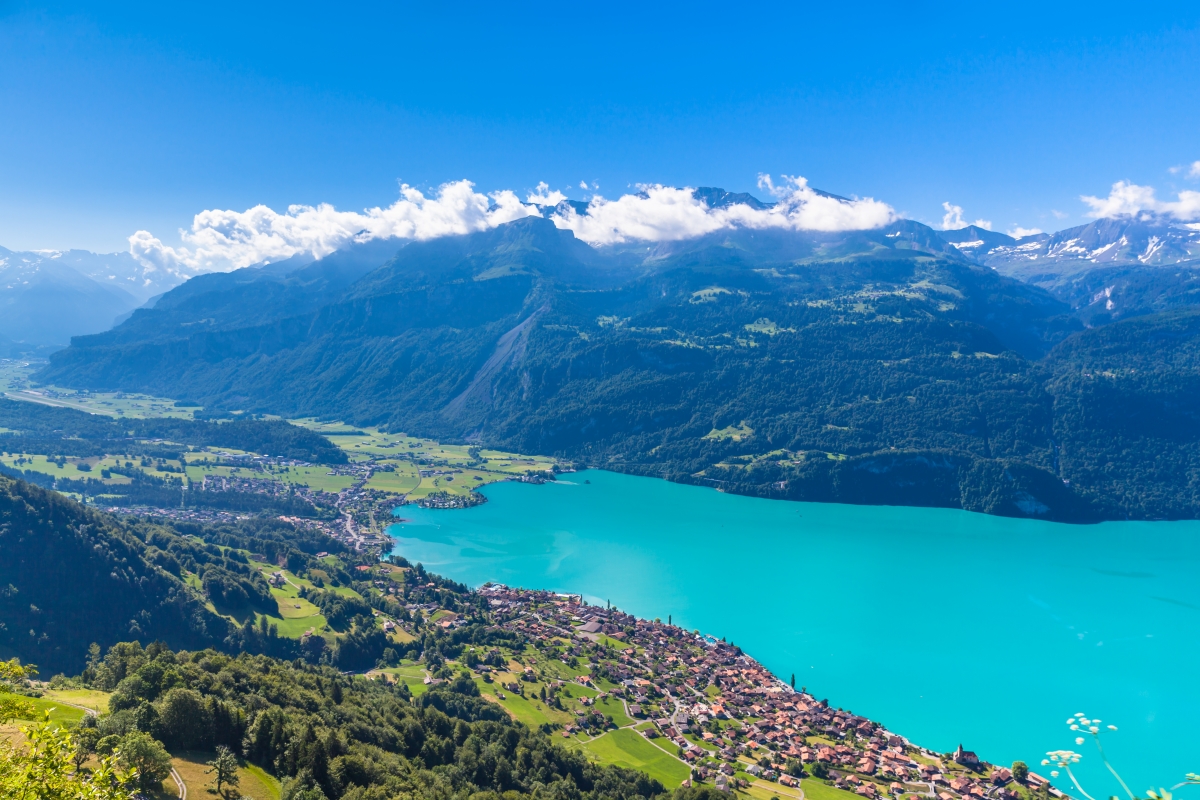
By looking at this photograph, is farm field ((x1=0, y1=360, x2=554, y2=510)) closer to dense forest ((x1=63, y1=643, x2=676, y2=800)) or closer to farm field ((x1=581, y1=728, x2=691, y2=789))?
farm field ((x1=581, y1=728, x2=691, y2=789))

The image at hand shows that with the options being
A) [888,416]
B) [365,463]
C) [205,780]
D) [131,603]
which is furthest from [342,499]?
[888,416]

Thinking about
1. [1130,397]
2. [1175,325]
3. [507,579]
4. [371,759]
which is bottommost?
[507,579]

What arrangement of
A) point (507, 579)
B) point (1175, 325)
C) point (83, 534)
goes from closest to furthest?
point (83, 534)
point (507, 579)
point (1175, 325)

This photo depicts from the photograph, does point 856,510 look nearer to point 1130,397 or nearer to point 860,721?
point 1130,397

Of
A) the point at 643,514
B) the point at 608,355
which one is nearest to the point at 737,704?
the point at 643,514

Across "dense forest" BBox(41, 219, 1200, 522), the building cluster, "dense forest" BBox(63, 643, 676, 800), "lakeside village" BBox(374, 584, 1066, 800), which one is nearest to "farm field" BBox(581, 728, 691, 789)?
"lakeside village" BBox(374, 584, 1066, 800)

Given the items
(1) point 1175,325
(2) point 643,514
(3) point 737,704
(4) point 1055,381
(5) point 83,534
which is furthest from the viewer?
(1) point 1175,325

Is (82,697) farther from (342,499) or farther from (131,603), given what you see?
(342,499)

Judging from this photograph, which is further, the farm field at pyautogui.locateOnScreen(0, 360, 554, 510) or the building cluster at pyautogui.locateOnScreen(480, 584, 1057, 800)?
the farm field at pyautogui.locateOnScreen(0, 360, 554, 510)
